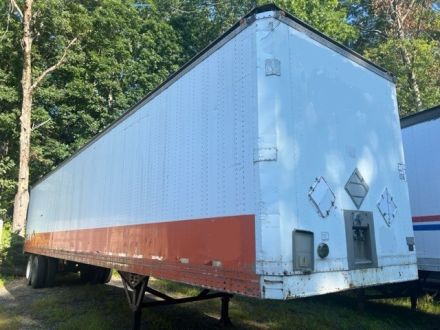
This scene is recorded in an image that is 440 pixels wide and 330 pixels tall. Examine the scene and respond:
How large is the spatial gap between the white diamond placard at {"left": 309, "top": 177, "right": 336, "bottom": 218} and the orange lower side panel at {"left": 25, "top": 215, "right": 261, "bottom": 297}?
750mm

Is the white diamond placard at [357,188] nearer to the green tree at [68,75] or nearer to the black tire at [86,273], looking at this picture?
the black tire at [86,273]

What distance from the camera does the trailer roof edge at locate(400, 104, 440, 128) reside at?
7344 millimetres

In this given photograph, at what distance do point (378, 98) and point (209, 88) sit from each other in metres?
2.28

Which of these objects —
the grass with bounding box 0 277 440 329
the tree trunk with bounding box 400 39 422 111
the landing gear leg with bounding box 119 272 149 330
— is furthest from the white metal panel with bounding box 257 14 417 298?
the tree trunk with bounding box 400 39 422 111

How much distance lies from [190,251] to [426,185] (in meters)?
4.84

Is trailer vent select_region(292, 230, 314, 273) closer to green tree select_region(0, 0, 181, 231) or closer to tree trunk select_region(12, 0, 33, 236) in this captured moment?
tree trunk select_region(12, 0, 33, 236)

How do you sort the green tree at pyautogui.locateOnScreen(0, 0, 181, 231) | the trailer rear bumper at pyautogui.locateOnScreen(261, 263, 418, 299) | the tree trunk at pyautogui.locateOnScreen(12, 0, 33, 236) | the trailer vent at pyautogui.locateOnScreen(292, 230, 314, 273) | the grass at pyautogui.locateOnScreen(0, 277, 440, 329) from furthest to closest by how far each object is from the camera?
the green tree at pyautogui.locateOnScreen(0, 0, 181, 231) < the tree trunk at pyautogui.locateOnScreen(12, 0, 33, 236) < the grass at pyautogui.locateOnScreen(0, 277, 440, 329) < the trailer vent at pyautogui.locateOnScreen(292, 230, 314, 273) < the trailer rear bumper at pyautogui.locateOnScreen(261, 263, 418, 299)

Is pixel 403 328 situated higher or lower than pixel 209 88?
lower

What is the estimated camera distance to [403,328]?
7.47m

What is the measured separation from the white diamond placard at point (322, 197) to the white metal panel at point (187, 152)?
703 millimetres

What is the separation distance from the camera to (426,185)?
7.28 metres

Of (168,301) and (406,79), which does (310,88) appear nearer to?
(168,301)

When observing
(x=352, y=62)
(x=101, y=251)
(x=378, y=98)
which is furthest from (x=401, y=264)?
(x=101, y=251)

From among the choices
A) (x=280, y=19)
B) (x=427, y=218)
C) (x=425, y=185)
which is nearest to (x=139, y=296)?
(x=280, y=19)
